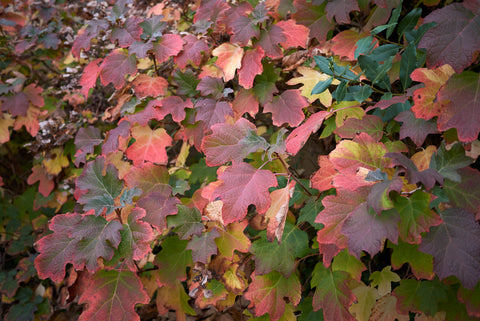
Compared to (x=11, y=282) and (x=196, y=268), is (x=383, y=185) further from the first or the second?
(x=11, y=282)

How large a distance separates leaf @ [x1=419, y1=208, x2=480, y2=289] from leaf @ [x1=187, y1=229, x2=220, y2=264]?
63 centimetres

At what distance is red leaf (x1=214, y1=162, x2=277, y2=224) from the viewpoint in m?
0.99

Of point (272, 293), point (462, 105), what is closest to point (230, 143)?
point (272, 293)

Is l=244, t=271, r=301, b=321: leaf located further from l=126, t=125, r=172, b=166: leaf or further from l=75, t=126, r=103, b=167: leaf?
l=75, t=126, r=103, b=167: leaf

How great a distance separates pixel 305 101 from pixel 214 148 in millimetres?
426

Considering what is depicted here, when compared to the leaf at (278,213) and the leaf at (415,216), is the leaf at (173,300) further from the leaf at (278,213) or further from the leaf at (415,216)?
the leaf at (415,216)

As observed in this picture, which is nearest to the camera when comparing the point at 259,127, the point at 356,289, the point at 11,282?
the point at 356,289

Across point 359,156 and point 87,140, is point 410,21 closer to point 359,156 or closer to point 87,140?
point 359,156

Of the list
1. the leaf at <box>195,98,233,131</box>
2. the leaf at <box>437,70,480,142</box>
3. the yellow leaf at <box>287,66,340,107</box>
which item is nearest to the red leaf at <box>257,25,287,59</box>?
the yellow leaf at <box>287,66,340,107</box>

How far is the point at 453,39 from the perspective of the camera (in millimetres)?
903

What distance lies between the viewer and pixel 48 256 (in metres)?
1.14

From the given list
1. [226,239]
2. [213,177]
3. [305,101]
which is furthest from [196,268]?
[305,101]

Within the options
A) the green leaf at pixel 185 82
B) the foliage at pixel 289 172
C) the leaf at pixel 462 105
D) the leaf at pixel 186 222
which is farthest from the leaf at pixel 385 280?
the green leaf at pixel 185 82

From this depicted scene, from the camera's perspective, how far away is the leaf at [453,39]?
88cm
